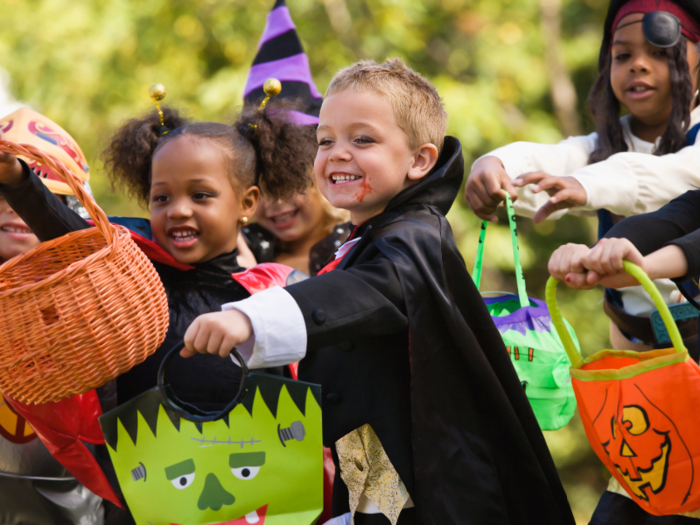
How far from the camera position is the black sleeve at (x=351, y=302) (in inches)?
59.4

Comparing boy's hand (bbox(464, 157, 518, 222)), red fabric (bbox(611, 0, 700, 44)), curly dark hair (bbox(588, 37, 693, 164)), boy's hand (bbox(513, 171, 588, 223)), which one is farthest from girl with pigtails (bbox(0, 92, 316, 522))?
red fabric (bbox(611, 0, 700, 44))

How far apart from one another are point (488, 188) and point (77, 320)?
127cm

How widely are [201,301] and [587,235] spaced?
604cm

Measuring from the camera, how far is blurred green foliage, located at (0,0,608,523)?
7023mm

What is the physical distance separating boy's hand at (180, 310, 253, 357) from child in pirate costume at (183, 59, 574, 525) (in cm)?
8

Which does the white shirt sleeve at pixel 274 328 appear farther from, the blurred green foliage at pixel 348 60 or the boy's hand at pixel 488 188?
the blurred green foliage at pixel 348 60

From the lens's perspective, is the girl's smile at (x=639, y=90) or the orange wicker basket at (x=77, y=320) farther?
the girl's smile at (x=639, y=90)

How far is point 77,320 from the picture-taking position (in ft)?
5.40

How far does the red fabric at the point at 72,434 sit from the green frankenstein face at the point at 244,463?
0.50 meters

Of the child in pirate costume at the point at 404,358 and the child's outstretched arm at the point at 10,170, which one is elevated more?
the child's outstretched arm at the point at 10,170

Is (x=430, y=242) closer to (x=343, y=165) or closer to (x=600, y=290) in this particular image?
(x=343, y=165)

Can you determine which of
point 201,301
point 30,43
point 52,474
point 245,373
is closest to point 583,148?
point 201,301

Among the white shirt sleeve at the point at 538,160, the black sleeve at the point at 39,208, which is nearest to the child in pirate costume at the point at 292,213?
the white shirt sleeve at the point at 538,160

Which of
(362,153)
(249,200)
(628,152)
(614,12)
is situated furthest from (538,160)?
(249,200)
